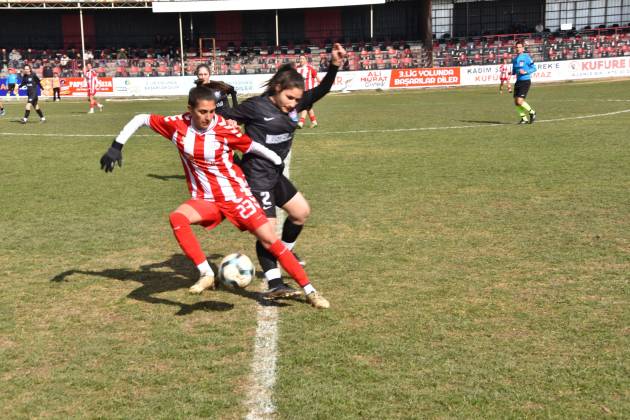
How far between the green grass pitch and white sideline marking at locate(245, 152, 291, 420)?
0.08 metres

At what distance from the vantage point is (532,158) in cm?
1438

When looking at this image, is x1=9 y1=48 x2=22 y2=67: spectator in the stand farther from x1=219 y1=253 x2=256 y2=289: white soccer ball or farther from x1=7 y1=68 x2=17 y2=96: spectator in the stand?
x1=219 y1=253 x2=256 y2=289: white soccer ball

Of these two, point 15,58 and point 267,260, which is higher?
point 15,58

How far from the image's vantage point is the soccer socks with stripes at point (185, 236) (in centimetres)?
604

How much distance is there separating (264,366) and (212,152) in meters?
1.98

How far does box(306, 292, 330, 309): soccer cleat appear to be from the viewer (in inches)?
242

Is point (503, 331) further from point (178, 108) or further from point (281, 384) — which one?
point (178, 108)

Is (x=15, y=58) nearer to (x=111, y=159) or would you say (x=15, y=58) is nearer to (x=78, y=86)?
(x=78, y=86)

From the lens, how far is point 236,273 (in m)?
6.21

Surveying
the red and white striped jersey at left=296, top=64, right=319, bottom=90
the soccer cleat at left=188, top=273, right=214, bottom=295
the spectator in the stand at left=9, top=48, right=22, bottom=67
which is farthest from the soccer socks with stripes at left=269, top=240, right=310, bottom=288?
the spectator in the stand at left=9, top=48, right=22, bottom=67

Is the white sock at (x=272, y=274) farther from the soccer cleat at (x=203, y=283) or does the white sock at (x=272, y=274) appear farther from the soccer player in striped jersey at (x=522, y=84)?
the soccer player in striped jersey at (x=522, y=84)

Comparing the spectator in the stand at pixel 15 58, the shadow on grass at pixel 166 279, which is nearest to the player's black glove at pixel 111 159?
the shadow on grass at pixel 166 279

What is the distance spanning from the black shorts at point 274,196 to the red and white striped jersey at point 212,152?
0.28 metres

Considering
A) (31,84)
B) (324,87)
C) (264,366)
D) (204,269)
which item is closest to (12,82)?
(31,84)
